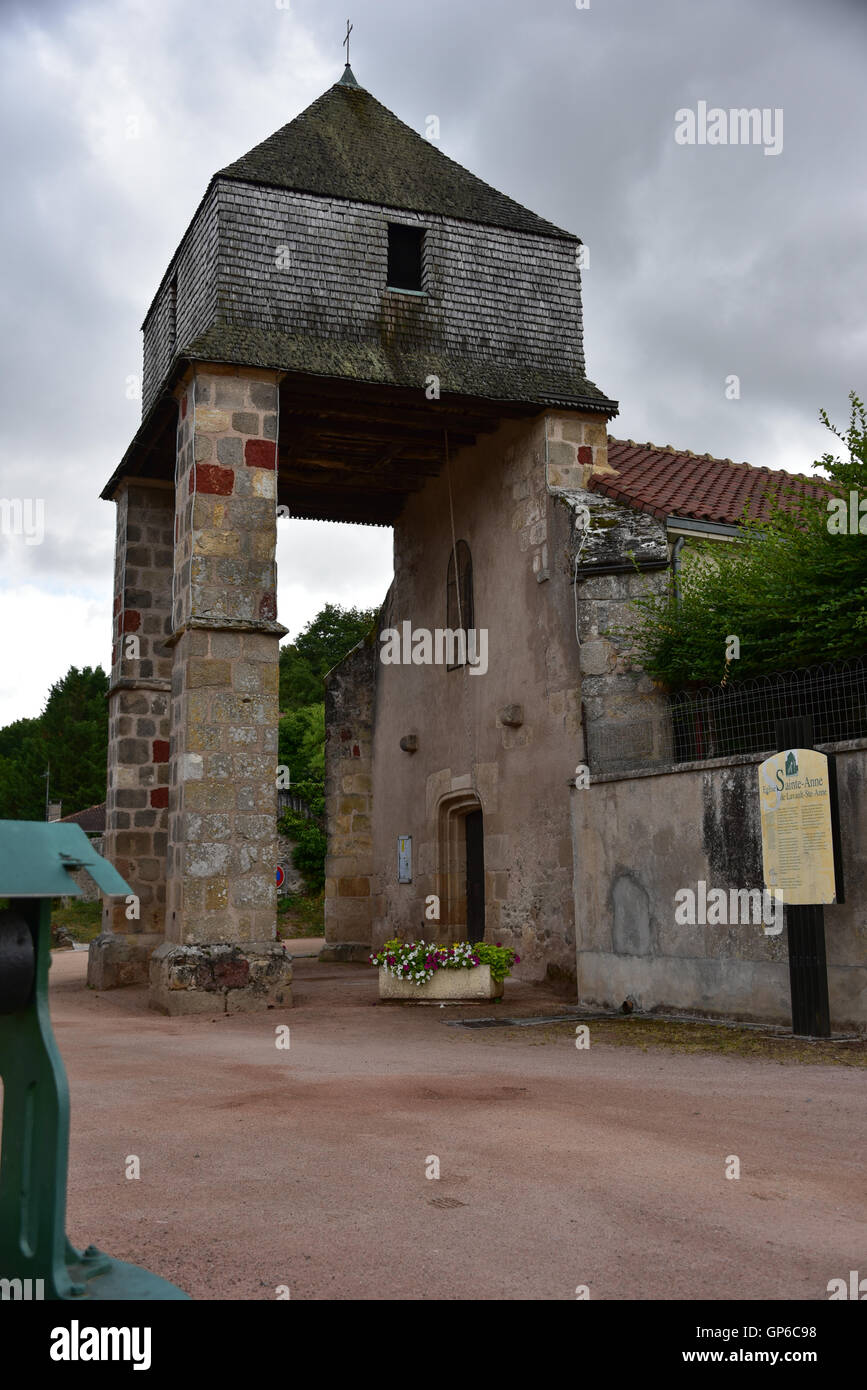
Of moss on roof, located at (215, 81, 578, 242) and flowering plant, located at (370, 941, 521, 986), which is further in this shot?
moss on roof, located at (215, 81, 578, 242)

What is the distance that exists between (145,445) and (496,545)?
4.85 metres

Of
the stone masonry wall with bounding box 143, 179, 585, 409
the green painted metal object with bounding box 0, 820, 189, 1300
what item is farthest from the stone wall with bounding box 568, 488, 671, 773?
the green painted metal object with bounding box 0, 820, 189, 1300

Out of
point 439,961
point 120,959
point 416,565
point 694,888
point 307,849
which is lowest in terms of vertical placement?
point 120,959

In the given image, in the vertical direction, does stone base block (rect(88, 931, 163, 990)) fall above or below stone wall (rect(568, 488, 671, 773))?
below

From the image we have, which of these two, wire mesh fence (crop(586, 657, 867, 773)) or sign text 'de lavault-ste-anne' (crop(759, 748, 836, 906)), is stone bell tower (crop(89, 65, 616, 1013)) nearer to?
wire mesh fence (crop(586, 657, 867, 773))

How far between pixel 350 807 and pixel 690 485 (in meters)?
8.02

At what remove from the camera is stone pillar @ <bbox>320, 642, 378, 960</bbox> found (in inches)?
758

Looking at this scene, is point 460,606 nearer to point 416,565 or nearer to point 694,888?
point 416,565

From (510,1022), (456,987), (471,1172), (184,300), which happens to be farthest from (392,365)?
(471,1172)

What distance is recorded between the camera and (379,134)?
15125 millimetres

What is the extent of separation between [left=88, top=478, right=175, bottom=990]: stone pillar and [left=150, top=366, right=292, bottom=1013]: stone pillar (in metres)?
3.03

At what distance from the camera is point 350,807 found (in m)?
19.5

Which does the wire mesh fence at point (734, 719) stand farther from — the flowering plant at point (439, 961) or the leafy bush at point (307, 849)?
the leafy bush at point (307, 849)

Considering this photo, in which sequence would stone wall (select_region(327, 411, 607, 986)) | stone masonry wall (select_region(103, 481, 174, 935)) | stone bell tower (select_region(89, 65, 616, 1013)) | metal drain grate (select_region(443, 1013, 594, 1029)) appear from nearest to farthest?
metal drain grate (select_region(443, 1013, 594, 1029))
stone bell tower (select_region(89, 65, 616, 1013))
stone wall (select_region(327, 411, 607, 986))
stone masonry wall (select_region(103, 481, 174, 935))
